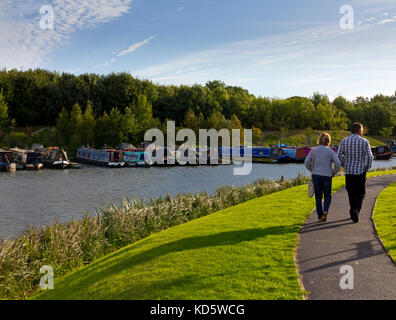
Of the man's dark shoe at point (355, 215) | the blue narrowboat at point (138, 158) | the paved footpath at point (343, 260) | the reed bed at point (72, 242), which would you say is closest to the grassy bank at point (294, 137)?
→ the blue narrowboat at point (138, 158)

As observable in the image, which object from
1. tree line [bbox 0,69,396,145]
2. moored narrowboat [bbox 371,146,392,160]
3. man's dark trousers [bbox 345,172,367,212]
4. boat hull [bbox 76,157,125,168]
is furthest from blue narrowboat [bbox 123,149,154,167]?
man's dark trousers [bbox 345,172,367,212]

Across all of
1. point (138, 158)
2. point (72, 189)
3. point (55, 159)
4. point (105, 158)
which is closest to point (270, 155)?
point (138, 158)

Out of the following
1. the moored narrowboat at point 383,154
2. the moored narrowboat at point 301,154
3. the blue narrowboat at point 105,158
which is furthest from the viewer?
the moored narrowboat at point 383,154

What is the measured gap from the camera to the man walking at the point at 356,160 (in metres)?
9.50

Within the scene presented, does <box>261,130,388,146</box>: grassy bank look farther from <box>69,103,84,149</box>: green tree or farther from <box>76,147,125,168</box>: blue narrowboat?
<box>76,147,125,168</box>: blue narrowboat

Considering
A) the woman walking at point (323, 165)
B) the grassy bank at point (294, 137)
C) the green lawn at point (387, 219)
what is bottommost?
the green lawn at point (387, 219)

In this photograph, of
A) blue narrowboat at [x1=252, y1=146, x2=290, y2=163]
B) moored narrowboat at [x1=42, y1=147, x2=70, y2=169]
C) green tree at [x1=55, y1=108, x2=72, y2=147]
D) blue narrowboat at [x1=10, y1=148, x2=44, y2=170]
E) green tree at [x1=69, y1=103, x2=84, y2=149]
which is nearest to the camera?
blue narrowboat at [x1=10, y1=148, x2=44, y2=170]

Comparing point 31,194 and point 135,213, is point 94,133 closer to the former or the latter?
point 31,194

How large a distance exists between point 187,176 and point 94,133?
34.9 metres

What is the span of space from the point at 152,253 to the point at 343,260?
14.3ft

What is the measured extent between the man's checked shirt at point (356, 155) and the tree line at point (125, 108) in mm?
62355

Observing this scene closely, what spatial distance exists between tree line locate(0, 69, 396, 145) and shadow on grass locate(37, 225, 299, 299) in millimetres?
61846

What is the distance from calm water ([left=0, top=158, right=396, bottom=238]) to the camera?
880 inches

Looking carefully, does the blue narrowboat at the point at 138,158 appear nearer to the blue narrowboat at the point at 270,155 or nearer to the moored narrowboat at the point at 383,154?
the blue narrowboat at the point at 270,155
